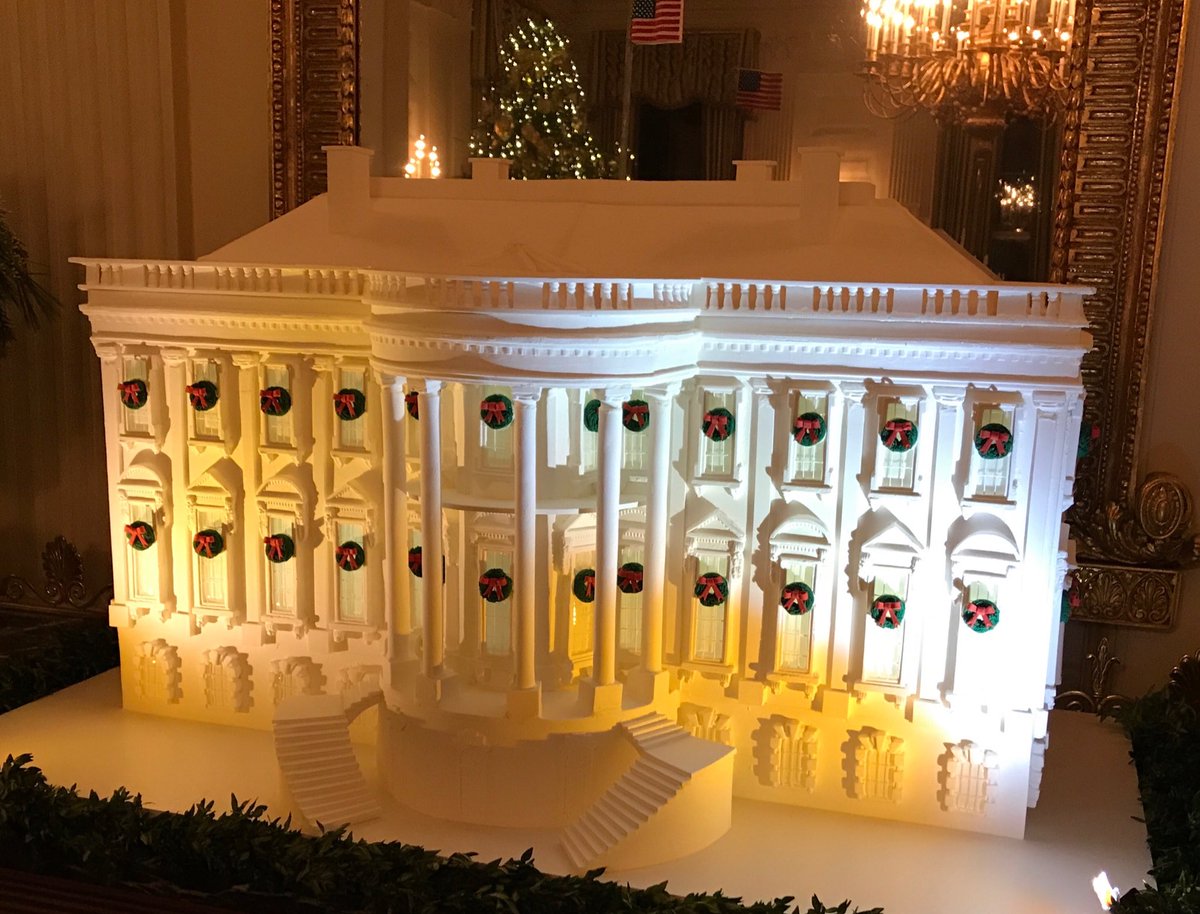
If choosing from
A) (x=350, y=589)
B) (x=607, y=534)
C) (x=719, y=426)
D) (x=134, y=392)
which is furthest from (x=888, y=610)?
(x=134, y=392)

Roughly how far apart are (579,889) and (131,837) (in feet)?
16.9

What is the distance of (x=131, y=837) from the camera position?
1244 centimetres

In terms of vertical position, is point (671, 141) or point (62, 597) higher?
point (671, 141)

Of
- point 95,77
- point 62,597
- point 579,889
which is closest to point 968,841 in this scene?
point 579,889

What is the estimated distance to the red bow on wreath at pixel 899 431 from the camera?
13438mm

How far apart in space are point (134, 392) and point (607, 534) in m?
7.55

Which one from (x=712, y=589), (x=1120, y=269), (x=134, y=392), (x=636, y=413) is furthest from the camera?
(x=1120, y=269)

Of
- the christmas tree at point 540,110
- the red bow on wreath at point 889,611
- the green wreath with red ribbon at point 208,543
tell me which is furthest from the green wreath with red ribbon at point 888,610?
the green wreath with red ribbon at point 208,543

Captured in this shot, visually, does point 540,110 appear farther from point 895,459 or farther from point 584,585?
point 895,459

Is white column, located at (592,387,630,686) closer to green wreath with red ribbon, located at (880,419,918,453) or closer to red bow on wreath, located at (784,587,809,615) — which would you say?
red bow on wreath, located at (784,587,809,615)

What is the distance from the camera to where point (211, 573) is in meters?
16.5

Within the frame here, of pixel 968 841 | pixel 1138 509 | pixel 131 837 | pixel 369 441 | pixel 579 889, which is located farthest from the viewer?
pixel 1138 509

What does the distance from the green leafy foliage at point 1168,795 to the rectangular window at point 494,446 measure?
8.88 meters

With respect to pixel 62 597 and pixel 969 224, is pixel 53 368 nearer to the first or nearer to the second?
pixel 62 597
